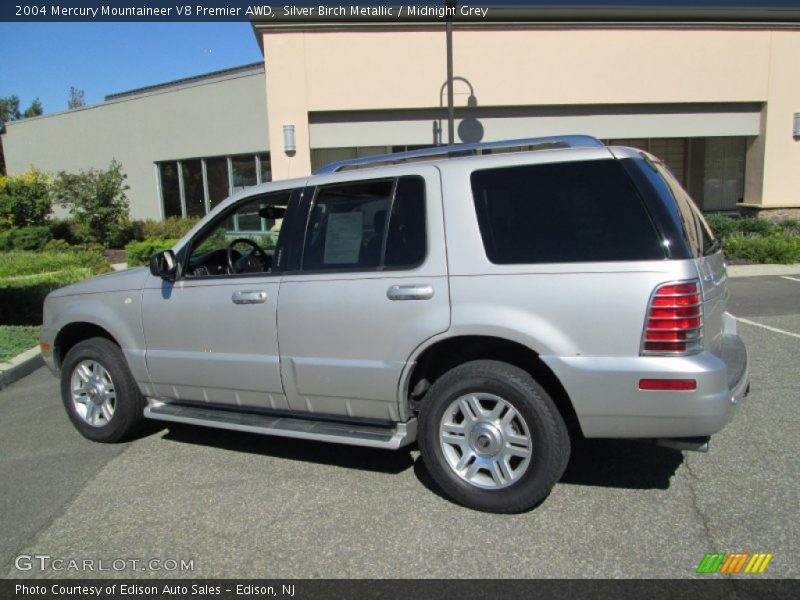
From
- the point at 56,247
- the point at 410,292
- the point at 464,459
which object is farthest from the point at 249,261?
the point at 56,247

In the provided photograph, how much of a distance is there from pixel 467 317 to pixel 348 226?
1.05 metres

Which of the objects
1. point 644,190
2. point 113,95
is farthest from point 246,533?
point 113,95

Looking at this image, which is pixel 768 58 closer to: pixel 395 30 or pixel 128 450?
pixel 395 30

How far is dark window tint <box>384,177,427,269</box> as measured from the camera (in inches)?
152

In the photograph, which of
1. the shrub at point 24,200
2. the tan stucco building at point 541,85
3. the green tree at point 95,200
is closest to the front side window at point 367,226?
the tan stucco building at point 541,85

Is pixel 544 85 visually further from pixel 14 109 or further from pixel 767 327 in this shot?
pixel 14 109

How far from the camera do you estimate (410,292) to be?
3762 mm

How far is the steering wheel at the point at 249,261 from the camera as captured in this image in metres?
4.66

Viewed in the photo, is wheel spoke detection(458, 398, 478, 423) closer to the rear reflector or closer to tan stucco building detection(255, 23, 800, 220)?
the rear reflector

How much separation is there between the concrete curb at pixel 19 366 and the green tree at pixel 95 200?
12.0 meters

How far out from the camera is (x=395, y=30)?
47.4 ft

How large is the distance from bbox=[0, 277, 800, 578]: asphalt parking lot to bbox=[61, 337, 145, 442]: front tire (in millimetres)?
147

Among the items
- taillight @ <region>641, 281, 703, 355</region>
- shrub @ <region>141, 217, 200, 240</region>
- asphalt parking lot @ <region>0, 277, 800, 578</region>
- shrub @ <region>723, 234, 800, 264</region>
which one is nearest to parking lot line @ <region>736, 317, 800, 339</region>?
asphalt parking lot @ <region>0, 277, 800, 578</region>

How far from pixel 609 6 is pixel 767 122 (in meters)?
4.66
